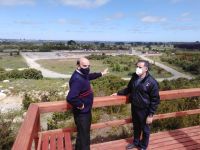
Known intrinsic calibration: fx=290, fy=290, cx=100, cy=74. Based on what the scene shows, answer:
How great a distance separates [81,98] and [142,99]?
829mm

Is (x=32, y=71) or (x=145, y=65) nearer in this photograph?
(x=145, y=65)

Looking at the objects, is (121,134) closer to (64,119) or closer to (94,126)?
(94,126)

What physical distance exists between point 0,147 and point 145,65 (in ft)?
13.5

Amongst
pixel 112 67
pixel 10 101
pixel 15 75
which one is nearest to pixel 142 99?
pixel 10 101

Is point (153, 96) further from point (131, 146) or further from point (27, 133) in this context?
point (27, 133)

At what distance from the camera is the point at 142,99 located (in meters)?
3.80

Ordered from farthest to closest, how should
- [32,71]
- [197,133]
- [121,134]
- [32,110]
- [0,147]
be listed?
[32,71] → [0,147] → [121,134] → [197,133] → [32,110]

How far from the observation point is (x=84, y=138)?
A: 3.72 m

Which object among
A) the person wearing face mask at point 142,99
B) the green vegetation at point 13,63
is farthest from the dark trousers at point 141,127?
the green vegetation at point 13,63

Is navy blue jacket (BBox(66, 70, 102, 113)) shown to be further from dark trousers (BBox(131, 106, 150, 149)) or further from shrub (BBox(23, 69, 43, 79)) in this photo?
shrub (BBox(23, 69, 43, 79))

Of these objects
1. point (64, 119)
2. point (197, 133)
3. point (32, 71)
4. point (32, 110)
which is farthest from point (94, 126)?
point (32, 71)

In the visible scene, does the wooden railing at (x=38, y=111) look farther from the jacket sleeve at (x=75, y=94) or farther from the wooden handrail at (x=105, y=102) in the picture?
the jacket sleeve at (x=75, y=94)

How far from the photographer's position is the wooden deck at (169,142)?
4086 mm

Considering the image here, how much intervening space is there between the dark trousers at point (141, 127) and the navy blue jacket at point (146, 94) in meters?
0.11
